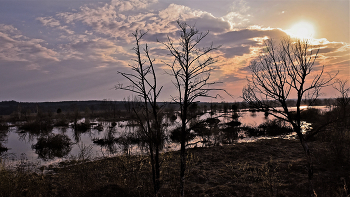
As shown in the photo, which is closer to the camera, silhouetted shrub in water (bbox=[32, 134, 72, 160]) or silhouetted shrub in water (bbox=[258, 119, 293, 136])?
silhouetted shrub in water (bbox=[32, 134, 72, 160])

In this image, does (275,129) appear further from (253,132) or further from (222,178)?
(222,178)

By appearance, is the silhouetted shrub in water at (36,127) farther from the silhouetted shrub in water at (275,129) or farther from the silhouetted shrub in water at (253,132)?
the silhouetted shrub in water at (275,129)

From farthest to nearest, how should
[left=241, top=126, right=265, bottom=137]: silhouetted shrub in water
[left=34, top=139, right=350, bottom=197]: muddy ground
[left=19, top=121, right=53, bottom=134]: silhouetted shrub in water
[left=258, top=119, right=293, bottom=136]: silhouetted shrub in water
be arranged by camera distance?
[left=19, top=121, right=53, bottom=134]: silhouetted shrub in water → [left=258, top=119, right=293, bottom=136]: silhouetted shrub in water → [left=241, top=126, right=265, bottom=137]: silhouetted shrub in water → [left=34, top=139, right=350, bottom=197]: muddy ground

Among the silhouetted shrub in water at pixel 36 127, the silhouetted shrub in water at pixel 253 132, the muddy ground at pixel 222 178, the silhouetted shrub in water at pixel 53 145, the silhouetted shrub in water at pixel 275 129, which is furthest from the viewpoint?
the silhouetted shrub in water at pixel 36 127

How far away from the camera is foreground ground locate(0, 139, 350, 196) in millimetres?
7548

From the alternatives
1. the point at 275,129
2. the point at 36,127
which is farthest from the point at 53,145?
the point at 275,129

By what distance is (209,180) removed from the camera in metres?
9.46

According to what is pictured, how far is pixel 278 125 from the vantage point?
28281 mm

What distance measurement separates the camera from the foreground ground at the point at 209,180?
755 centimetres

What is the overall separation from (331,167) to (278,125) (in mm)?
20302

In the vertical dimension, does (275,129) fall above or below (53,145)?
above

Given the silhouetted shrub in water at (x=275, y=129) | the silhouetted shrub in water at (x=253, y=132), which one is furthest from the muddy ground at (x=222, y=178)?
the silhouetted shrub in water at (x=275, y=129)

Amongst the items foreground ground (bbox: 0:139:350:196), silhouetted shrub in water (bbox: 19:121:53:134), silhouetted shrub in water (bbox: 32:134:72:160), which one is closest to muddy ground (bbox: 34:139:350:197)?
foreground ground (bbox: 0:139:350:196)

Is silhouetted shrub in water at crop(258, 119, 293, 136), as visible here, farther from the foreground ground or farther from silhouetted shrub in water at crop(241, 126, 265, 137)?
the foreground ground
